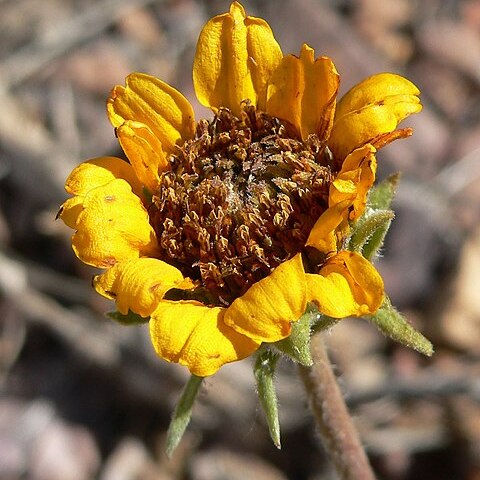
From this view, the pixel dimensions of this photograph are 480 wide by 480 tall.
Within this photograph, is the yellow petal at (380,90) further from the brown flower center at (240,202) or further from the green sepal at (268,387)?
the green sepal at (268,387)

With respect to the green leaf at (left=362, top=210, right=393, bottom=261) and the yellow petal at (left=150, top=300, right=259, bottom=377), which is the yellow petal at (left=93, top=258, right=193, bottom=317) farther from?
the green leaf at (left=362, top=210, right=393, bottom=261)

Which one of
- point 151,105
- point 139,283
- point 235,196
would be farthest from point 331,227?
point 151,105

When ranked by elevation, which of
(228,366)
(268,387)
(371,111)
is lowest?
(228,366)

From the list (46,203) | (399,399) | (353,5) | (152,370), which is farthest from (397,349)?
(353,5)

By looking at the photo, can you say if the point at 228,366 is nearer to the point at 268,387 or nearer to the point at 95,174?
the point at 95,174

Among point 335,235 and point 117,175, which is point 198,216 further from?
point 335,235
